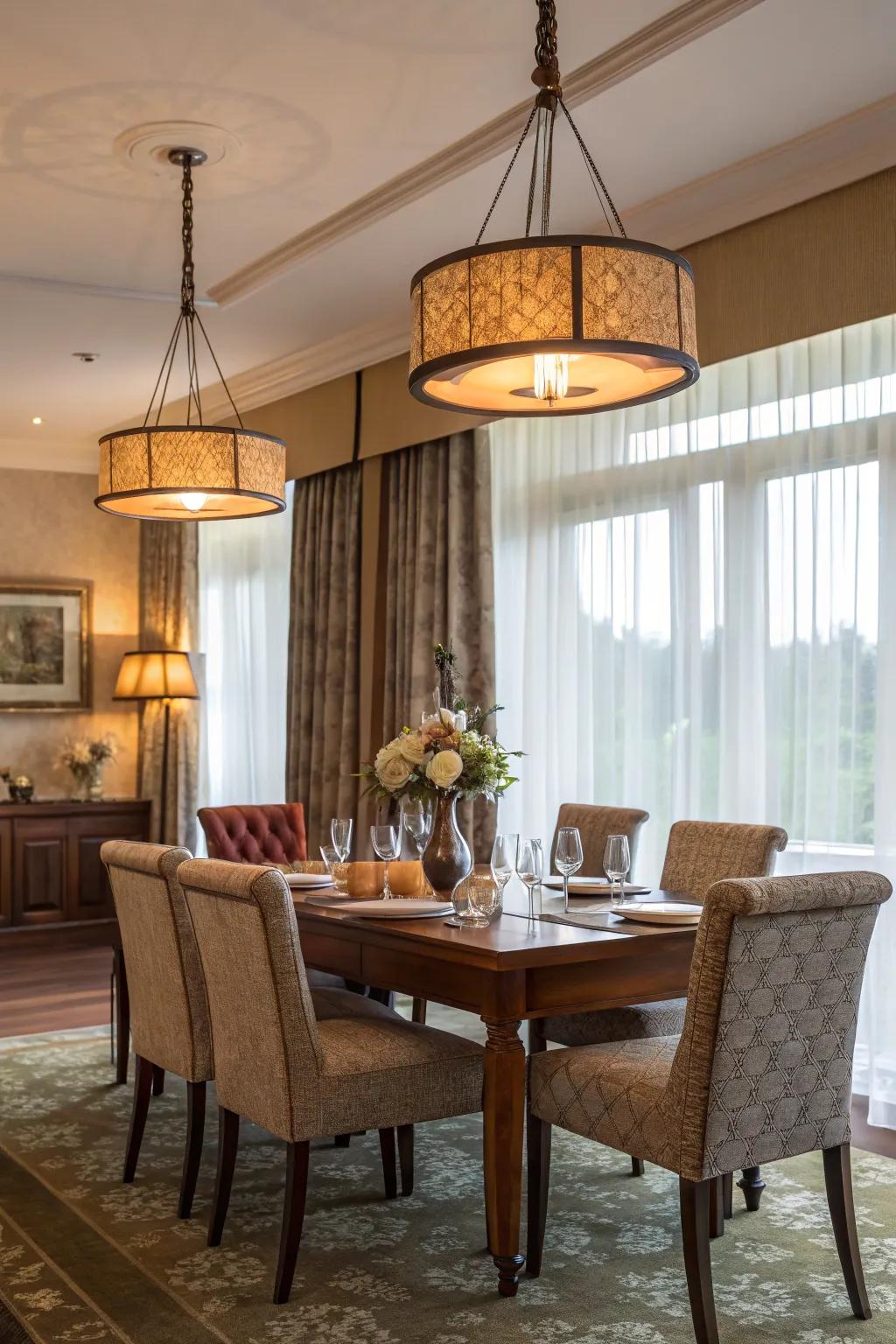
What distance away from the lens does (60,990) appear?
644 centimetres

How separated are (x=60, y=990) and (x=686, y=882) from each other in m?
3.65

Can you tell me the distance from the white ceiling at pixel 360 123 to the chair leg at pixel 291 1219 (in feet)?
9.09

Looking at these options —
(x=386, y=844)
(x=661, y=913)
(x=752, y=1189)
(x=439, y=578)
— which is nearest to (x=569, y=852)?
(x=661, y=913)

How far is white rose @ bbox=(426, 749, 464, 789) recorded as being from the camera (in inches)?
137

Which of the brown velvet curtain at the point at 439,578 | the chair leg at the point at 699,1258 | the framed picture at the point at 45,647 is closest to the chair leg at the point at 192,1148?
the chair leg at the point at 699,1258

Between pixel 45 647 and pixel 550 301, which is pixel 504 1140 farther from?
pixel 45 647

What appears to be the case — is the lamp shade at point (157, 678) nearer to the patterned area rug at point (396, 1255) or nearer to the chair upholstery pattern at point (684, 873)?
the patterned area rug at point (396, 1255)

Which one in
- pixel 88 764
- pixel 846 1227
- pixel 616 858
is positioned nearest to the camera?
pixel 846 1227

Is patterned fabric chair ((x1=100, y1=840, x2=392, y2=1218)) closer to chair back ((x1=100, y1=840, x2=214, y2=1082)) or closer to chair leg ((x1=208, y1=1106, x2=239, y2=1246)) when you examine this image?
chair back ((x1=100, y1=840, x2=214, y2=1082))

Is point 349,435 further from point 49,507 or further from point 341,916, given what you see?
point 341,916

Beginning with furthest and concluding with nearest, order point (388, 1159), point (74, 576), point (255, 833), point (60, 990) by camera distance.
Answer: point (74, 576) → point (60, 990) → point (255, 833) → point (388, 1159)

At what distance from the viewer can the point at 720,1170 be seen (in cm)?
257

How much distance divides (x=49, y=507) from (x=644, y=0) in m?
6.14

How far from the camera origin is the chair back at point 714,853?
3732 mm
